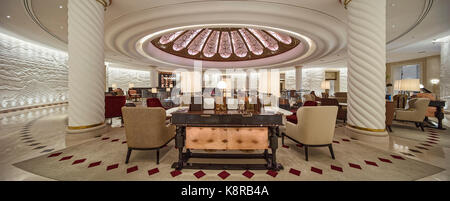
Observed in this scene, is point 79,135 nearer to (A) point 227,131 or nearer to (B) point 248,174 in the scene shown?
(A) point 227,131

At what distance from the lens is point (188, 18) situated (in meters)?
4.66

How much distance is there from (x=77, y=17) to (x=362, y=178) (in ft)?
19.4

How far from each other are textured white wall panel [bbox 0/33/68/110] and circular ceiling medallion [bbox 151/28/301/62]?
19.0 ft

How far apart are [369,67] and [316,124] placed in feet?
6.66

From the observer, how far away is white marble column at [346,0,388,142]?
311 centimetres

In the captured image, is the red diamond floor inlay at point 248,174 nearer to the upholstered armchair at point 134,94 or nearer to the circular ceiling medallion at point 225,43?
the circular ceiling medallion at point 225,43

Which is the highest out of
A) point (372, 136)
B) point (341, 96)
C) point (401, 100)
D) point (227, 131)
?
point (341, 96)

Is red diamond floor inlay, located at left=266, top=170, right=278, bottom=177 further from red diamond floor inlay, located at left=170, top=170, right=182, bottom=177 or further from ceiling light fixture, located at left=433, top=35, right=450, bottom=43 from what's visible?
ceiling light fixture, located at left=433, top=35, right=450, bottom=43

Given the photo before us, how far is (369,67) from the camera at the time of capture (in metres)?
3.13

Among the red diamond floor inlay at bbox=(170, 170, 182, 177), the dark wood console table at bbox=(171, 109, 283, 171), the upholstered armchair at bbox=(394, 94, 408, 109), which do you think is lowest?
the red diamond floor inlay at bbox=(170, 170, 182, 177)

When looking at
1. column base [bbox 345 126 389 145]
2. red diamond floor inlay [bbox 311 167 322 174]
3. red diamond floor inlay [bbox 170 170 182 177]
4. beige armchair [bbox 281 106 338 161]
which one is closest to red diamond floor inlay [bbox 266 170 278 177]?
red diamond floor inlay [bbox 311 167 322 174]

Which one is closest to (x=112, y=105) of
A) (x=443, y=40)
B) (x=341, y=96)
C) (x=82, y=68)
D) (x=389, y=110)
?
(x=82, y=68)

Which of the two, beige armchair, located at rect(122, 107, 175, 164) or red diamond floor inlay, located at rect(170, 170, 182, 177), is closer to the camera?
red diamond floor inlay, located at rect(170, 170, 182, 177)
